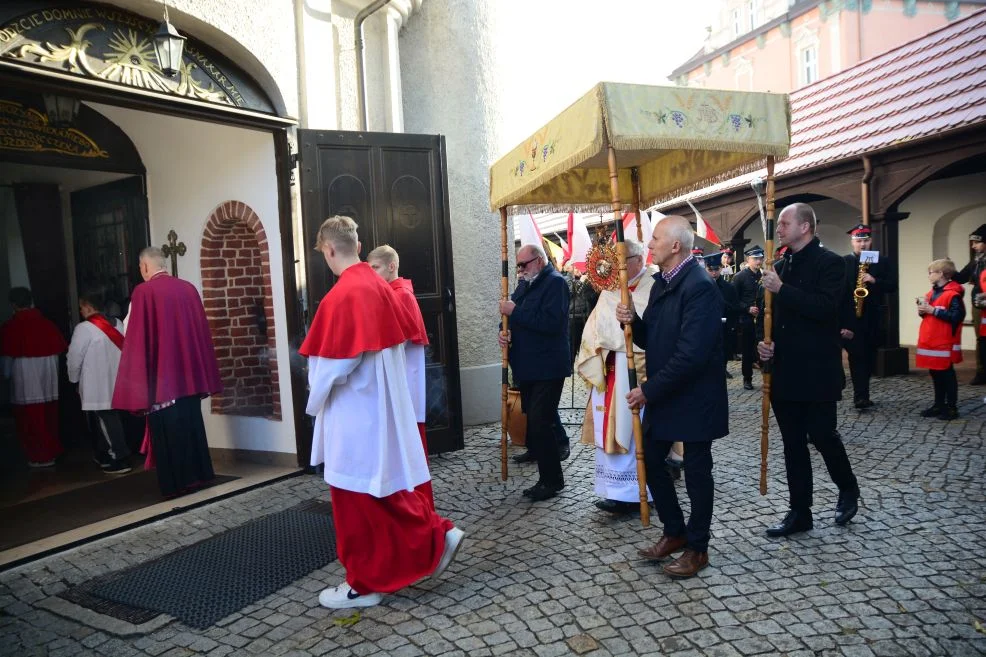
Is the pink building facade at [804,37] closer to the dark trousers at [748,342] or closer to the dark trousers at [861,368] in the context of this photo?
the dark trousers at [748,342]

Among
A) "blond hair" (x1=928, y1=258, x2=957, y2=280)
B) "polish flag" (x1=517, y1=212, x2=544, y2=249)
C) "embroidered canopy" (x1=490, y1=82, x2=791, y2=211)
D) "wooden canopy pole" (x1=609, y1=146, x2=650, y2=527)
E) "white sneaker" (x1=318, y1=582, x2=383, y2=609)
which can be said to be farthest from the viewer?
"blond hair" (x1=928, y1=258, x2=957, y2=280)

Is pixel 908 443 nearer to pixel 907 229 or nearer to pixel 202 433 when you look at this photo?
pixel 202 433

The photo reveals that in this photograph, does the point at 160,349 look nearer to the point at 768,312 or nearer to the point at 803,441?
the point at 768,312

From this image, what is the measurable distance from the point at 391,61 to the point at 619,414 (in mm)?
4781

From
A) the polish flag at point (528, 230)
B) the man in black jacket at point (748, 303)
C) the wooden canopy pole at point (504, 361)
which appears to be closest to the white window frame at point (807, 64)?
the man in black jacket at point (748, 303)

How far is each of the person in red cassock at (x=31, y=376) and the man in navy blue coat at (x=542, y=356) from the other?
16.2 ft

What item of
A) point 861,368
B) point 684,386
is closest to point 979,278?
point 861,368

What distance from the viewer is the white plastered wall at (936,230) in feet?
41.2

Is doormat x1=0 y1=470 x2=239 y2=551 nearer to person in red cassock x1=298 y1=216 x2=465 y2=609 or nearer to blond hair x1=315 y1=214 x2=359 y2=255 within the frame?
person in red cassock x1=298 y1=216 x2=465 y2=609

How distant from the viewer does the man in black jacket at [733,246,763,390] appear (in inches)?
384

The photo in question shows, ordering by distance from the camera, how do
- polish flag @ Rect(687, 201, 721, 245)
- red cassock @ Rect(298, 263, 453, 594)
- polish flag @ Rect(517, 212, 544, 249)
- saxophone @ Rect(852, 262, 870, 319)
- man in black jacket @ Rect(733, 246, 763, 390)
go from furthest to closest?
polish flag @ Rect(687, 201, 721, 245) < man in black jacket @ Rect(733, 246, 763, 390) < saxophone @ Rect(852, 262, 870, 319) < polish flag @ Rect(517, 212, 544, 249) < red cassock @ Rect(298, 263, 453, 594)

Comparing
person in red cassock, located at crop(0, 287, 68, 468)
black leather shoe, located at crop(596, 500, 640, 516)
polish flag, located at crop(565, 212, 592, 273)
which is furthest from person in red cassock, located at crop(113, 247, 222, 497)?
polish flag, located at crop(565, 212, 592, 273)

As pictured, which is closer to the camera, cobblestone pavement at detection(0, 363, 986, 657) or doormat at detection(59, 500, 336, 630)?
cobblestone pavement at detection(0, 363, 986, 657)

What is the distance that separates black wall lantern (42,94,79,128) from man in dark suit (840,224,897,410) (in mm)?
7764
